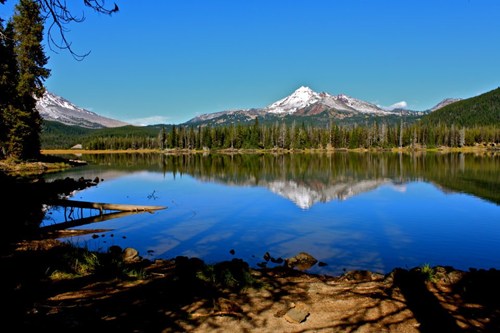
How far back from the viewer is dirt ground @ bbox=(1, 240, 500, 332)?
8.18 meters

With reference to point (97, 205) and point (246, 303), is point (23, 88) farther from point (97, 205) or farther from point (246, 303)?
point (246, 303)

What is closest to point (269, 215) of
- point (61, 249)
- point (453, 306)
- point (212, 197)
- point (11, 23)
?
point (212, 197)

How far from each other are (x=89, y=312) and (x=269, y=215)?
868 inches

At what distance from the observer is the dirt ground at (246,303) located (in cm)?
818

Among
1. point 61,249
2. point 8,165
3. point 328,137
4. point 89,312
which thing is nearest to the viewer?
point 89,312

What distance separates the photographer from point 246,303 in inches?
383

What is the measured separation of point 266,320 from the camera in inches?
344

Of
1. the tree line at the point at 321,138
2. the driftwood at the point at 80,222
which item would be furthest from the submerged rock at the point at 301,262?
the tree line at the point at 321,138

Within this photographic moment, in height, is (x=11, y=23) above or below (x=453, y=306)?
above

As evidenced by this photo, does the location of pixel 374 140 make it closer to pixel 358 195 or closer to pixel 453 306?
pixel 358 195

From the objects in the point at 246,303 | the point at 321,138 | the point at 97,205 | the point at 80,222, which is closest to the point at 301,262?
the point at 246,303

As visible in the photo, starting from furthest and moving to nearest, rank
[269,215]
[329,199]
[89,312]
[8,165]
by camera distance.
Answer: [8,165]
[329,199]
[269,215]
[89,312]

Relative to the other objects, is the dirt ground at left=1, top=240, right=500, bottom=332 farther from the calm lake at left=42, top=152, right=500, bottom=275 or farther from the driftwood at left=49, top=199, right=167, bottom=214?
the driftwood at left=49, top=199, right=167, bottom=214

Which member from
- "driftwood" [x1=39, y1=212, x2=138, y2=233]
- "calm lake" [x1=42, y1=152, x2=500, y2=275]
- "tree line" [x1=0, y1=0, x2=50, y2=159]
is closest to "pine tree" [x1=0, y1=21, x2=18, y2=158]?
"tree line" [x1=0, y1=0, x2=50, y2=159]
